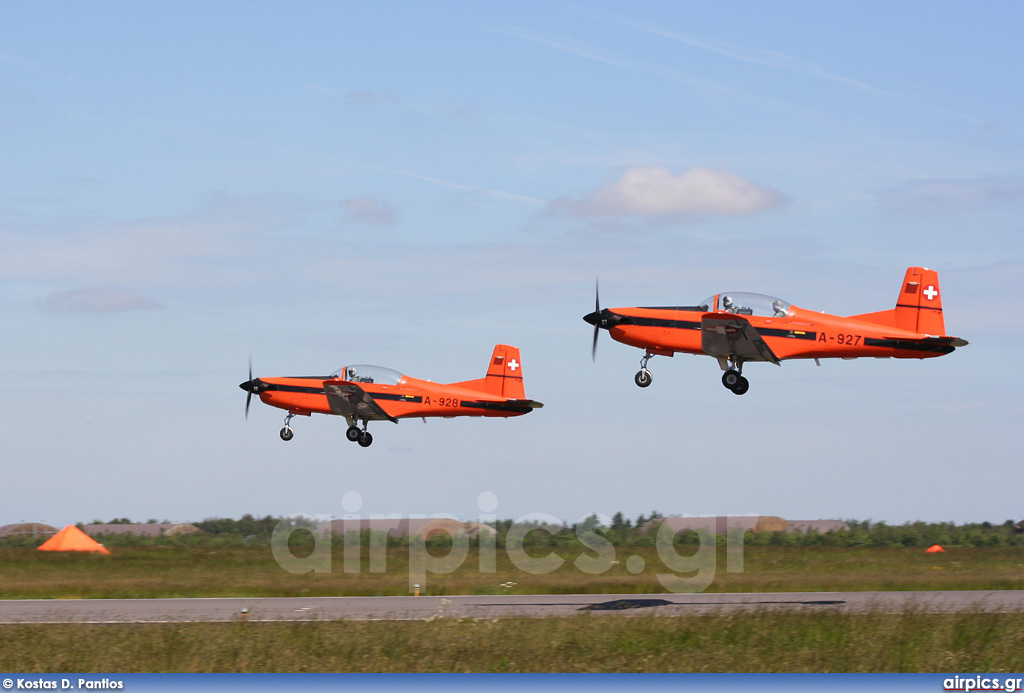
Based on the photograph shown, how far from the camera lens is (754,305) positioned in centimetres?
2898

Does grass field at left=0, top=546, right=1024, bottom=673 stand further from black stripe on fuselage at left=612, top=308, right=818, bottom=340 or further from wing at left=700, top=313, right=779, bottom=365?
black stripe on fuselage at left=612, top=308, right=818, bottom=340

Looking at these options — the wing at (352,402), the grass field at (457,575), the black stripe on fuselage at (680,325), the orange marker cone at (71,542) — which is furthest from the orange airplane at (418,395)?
the black stripe on fuselage at (680,325)

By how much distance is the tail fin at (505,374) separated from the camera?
43.5m

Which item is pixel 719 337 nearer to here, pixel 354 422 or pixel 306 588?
pixel 306 588

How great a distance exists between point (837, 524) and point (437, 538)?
16972mm

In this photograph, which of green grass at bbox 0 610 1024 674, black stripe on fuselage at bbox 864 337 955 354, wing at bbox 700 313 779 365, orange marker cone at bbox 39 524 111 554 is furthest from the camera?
orange marker cone at bbox 39 524 111 554

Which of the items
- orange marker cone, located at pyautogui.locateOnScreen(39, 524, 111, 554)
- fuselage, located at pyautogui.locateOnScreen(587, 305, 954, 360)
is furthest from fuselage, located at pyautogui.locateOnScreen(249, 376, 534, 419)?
fuselage, located at pyautogui.locateOnScreen(587, 305, 954, 360)

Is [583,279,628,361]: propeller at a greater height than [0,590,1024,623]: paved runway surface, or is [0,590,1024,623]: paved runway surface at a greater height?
[583,279,628,361]: propeller

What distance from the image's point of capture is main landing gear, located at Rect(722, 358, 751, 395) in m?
29.5

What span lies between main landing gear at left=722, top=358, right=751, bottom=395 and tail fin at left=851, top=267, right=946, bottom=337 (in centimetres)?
370

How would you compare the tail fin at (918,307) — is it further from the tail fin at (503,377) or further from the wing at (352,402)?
the wing at (352,402)

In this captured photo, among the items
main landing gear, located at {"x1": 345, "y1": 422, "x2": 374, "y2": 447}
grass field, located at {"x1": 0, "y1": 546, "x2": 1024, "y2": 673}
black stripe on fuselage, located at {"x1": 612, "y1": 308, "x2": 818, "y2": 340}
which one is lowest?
grass field, located at {"x1": 0, "y1": 546, "x2": 1024, "y2": 673}

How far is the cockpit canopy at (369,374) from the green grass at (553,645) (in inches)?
852

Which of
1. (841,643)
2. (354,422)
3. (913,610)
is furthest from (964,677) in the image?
(354,422)
